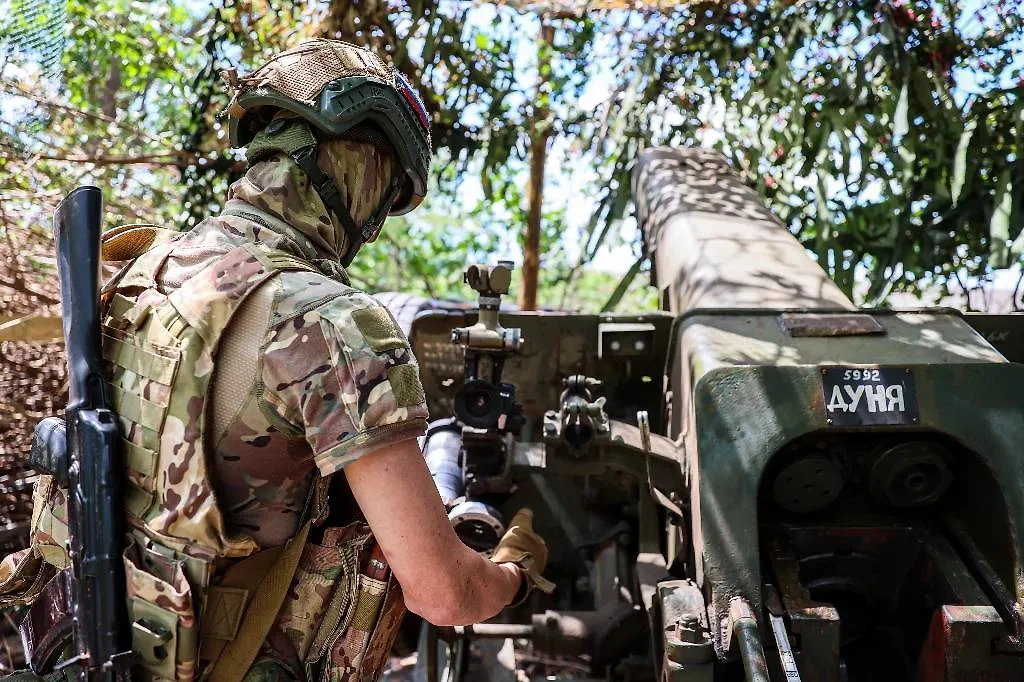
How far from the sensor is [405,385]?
189 cm

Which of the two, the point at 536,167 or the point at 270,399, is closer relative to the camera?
the point at 270,399

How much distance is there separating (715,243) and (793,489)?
73.0 inches

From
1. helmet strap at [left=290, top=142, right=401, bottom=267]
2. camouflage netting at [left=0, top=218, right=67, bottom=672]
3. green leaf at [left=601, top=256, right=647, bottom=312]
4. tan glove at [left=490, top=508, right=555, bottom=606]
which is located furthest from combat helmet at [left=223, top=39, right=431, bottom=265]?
green leaf at [left=601, top=256, right=647, bottom=312]

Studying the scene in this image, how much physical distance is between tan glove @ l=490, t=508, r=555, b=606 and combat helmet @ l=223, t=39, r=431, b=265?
74 centimetres

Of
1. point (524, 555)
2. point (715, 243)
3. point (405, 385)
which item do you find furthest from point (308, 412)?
point (715, 243)

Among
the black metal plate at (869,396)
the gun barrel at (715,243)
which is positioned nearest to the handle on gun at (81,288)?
the black metal plate at (869,396)

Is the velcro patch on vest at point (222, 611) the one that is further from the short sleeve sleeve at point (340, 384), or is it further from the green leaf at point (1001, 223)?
the green leaf at point (1001, 223)

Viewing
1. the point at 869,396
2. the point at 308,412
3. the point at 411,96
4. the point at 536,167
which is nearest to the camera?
the point at 308,412

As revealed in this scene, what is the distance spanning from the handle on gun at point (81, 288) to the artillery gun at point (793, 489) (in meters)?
1.21

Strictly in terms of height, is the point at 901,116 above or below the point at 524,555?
above

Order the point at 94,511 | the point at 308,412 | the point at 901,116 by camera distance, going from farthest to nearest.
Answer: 1. the point at 901,116
2. the point at 94,511
3. the point at 308,412

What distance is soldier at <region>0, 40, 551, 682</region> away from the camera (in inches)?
73.5

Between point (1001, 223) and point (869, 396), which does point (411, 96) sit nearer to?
point (869, 396)

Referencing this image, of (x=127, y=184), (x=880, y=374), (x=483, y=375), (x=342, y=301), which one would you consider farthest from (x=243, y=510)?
(x=127, y=184)
